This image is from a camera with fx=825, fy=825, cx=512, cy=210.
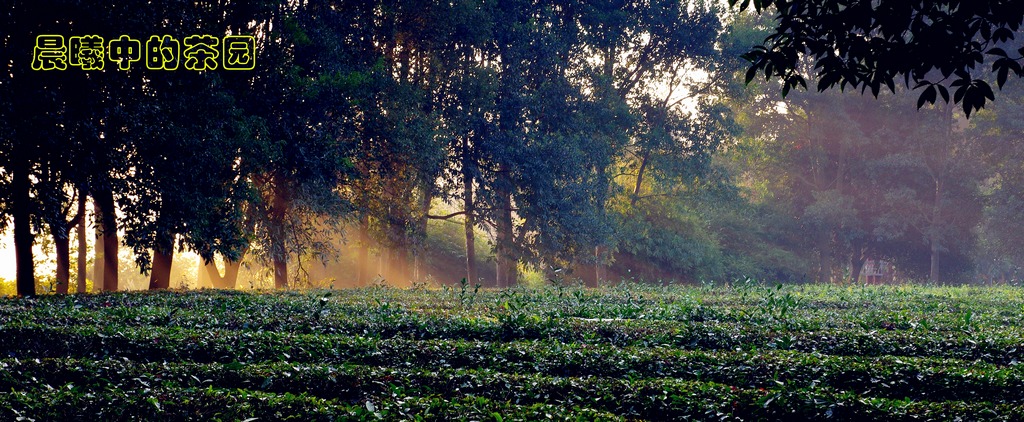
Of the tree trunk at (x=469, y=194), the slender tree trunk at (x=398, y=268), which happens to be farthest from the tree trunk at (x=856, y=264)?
the slender tree trunk at (x=398, y=268)

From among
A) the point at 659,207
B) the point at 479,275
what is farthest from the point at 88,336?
the point at 479,275

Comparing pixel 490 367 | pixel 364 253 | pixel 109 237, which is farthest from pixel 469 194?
pixel 490 367

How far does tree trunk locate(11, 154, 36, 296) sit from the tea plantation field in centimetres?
371

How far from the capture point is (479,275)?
54562 millimetres

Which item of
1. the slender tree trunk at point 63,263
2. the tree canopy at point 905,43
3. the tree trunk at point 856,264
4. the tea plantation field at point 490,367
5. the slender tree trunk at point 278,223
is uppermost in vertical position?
the tree canopy at point 905,43

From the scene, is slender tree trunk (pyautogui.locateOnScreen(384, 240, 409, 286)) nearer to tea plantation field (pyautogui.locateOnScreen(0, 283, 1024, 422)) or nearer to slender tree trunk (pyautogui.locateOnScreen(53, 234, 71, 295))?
slender tree trunk (pyautogui.locateOnScreen(53, 234, 71, 295))

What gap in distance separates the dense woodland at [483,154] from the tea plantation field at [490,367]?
349 cm

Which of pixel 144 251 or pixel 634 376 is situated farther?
pixel 144 251

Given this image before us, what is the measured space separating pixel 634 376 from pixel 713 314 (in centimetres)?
759

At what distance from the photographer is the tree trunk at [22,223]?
62.8 feet

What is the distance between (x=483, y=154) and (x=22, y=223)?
754 inches

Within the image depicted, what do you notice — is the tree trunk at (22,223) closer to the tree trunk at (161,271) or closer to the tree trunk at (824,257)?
the tree trunk at (161,271)

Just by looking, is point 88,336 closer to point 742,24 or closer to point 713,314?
point 713,314

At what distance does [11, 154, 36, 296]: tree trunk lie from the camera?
19.1 metres
